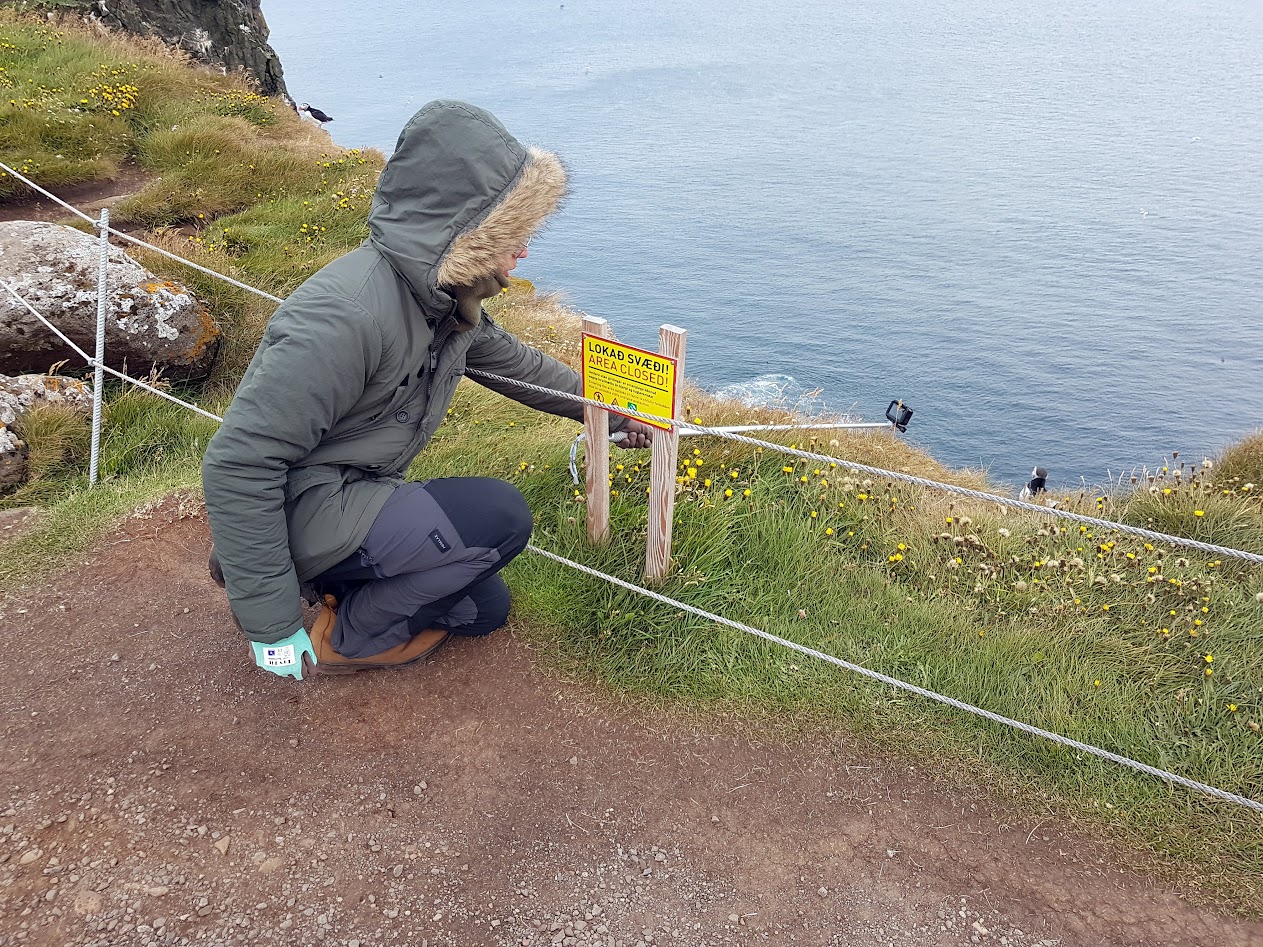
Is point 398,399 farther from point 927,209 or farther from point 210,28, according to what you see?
point 927,209

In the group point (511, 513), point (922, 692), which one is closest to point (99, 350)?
point (511, 513)

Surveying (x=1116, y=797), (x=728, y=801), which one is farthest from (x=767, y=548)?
(x=1116, y=797)

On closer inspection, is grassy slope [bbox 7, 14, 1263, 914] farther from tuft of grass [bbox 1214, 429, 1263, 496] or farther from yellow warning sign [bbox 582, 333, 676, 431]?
tuft of grass [bbox 1214, 429, 1263, 496]

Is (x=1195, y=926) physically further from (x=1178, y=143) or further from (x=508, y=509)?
(x=1178, y=143)

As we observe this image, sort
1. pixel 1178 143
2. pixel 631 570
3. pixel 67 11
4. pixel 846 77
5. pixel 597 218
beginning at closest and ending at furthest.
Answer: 1. pixel 631 570
2. pixel 67 11
3. pixel 597 218
4. pixel 1178 143
5. pixel 846 77

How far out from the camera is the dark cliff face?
758 inches

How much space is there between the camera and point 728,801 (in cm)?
376

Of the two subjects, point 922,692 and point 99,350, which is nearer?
point 922,692

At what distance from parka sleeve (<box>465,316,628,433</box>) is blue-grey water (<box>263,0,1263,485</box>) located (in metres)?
1.01

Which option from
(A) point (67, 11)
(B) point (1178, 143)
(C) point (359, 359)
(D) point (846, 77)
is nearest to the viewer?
(C) point (359, 359)

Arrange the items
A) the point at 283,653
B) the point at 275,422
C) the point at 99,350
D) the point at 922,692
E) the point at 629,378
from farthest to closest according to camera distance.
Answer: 1. the point at 99,350
2. the point at 629,378
3. the point at 922,692
4. the point at 283,653
5. the point at 275,422

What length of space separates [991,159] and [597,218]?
34448mm

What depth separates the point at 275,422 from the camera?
2.99 m

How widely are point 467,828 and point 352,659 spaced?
3.46 ft
